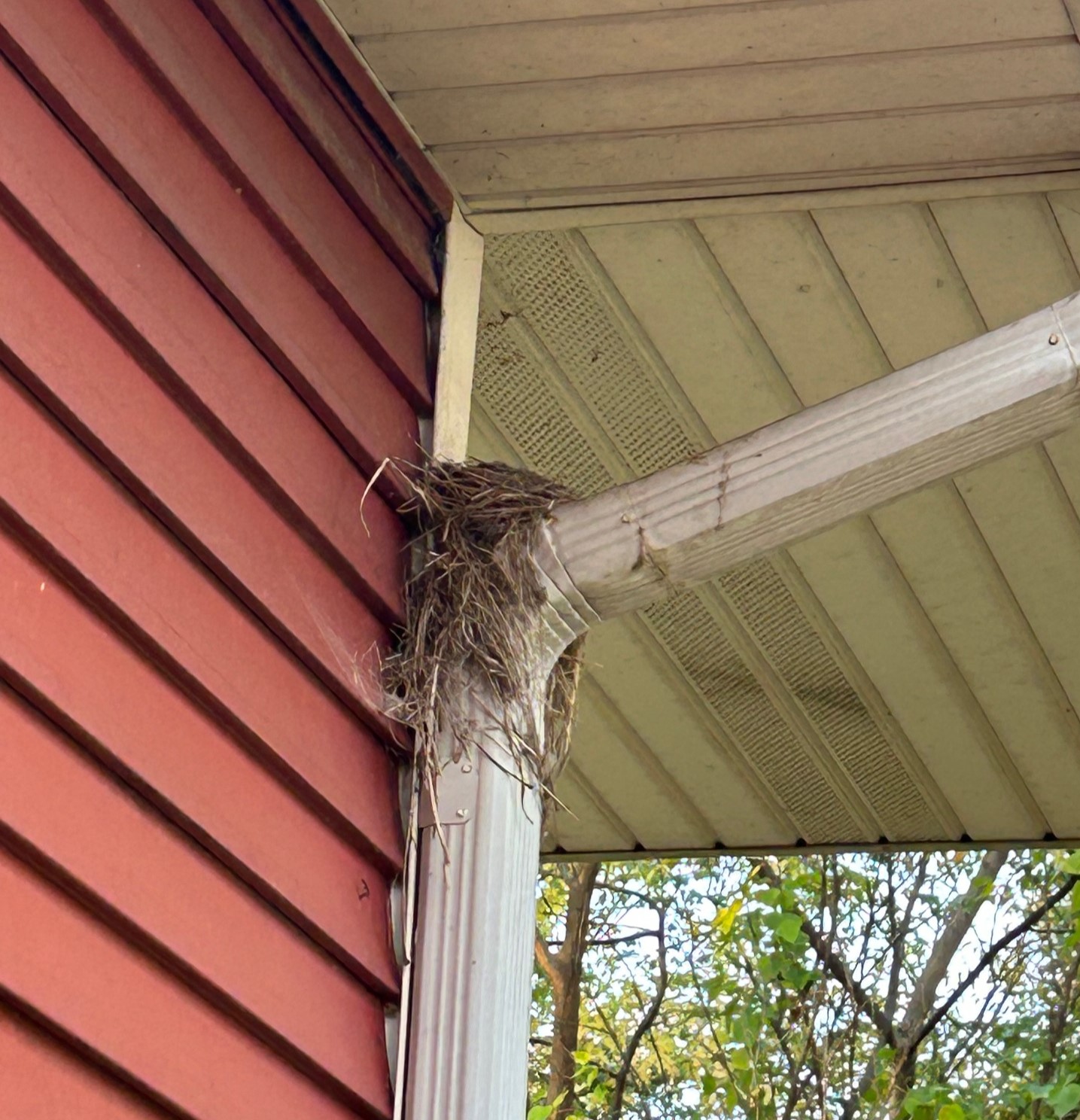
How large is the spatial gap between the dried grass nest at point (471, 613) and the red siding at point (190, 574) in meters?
0.04

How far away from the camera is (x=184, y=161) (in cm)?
204

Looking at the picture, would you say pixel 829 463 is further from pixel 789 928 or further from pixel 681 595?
pixel 789 928

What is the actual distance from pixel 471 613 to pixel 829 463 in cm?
51

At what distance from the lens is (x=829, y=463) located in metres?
2.29

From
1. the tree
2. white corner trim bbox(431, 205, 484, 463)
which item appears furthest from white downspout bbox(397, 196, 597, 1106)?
the tree

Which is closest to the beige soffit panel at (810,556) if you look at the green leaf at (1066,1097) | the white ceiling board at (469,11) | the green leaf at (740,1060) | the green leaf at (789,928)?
the white ceiling board at (469,11)

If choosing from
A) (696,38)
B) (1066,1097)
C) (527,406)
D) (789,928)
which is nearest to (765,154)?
(696,38)

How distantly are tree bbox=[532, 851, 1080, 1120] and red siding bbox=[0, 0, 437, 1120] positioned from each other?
677 centimetres

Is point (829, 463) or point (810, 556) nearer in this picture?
point (829, 463)

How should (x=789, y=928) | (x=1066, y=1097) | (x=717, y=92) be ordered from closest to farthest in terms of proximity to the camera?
(x=717, y=92)
(x=1066, y=1097)
(x=789, y=928)

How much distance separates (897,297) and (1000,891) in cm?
776

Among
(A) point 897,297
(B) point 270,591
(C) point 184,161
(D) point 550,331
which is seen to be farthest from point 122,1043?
(A) point 897,297

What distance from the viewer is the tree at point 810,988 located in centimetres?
920

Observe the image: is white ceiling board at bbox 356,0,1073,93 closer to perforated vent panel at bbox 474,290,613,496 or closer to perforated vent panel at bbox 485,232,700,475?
perforated vent panel at bbox 485,232,700,475
